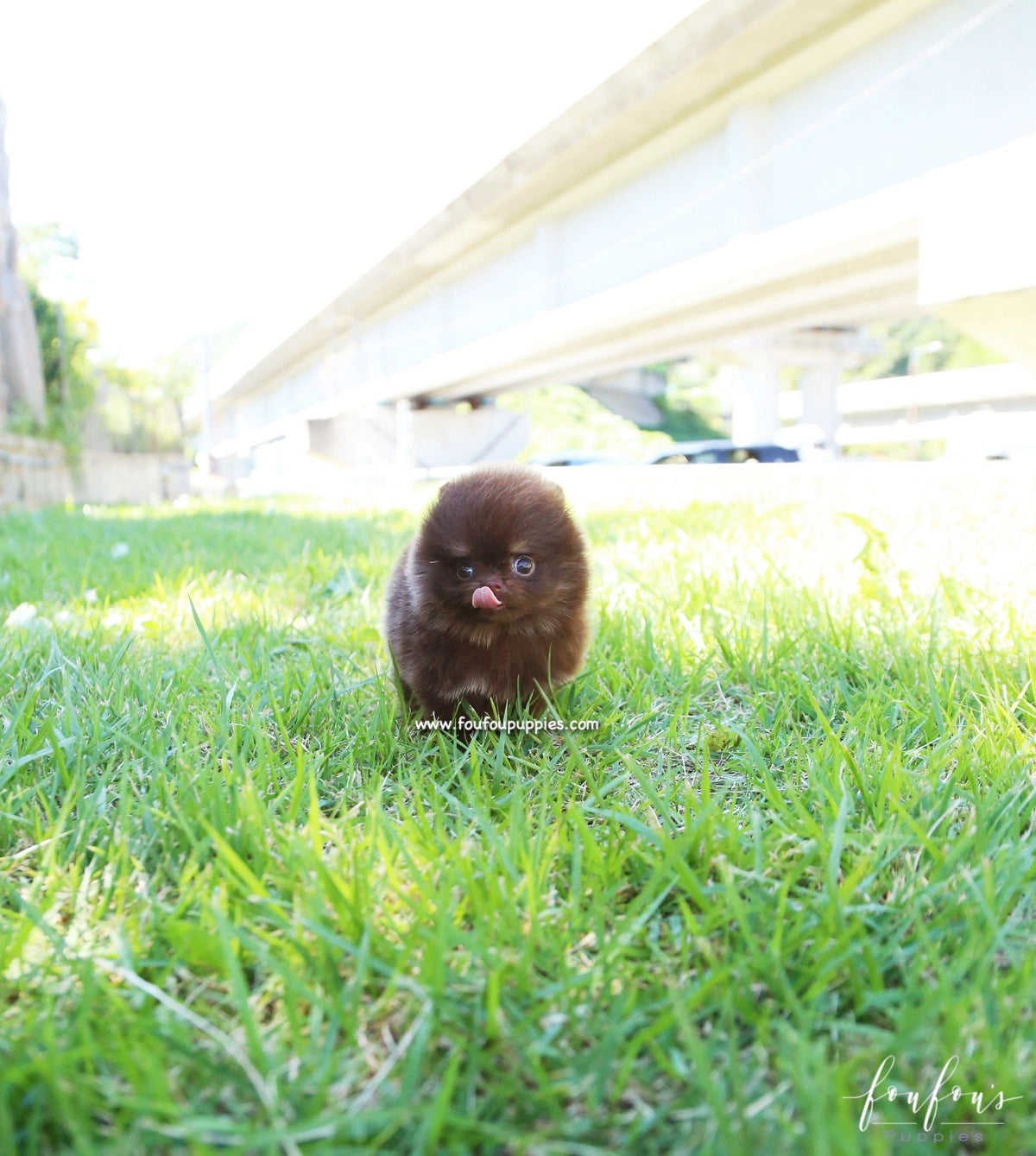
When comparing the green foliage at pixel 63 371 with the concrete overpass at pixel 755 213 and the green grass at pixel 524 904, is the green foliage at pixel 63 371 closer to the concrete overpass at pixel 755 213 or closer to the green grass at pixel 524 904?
the concrete overpass at pixel 755 213

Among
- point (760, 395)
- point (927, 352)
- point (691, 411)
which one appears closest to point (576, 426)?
point (691, 411)

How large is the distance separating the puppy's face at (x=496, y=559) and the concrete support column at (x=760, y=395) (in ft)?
69.3

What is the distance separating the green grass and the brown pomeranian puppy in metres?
0.14

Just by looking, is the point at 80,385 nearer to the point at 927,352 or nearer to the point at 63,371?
the point at 63,371

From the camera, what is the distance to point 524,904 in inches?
48.2

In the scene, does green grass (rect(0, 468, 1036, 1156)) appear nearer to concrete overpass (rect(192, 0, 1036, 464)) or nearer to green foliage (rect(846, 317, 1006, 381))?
concrete overpass (rect(192, 0, 1036, 464))

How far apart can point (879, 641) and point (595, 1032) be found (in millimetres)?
1791

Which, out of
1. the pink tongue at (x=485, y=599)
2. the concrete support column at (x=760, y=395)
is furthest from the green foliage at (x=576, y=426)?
the pink tongue at (x=485, y=599)

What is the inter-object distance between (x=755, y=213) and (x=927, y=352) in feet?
173

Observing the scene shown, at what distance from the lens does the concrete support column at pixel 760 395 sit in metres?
22.2

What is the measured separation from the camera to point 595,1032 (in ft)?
3.31

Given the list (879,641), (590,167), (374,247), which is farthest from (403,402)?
(879,641)

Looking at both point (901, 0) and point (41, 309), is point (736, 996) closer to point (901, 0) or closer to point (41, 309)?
point (901, 0)

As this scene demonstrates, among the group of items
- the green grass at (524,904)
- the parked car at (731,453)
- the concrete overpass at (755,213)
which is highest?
the concrete overpass at (755,213)
